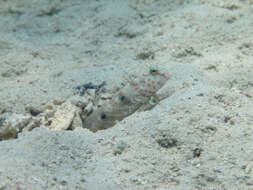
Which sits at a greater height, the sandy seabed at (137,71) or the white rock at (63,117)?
the sandy seabed at (137,71)

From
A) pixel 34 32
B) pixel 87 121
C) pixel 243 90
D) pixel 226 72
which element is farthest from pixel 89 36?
pixel 243 90

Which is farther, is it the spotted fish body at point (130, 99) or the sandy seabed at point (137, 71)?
the spotted fish body at point (130, 99)

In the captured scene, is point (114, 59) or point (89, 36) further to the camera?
point (89, 36)

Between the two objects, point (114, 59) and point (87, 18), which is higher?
point (87, 18)

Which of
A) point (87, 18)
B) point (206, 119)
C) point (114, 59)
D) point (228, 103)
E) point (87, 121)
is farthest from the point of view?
point (87, 18)

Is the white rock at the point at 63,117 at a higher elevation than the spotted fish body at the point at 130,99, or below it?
below

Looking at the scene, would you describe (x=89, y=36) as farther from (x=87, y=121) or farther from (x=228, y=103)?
(x=228, y=103)
